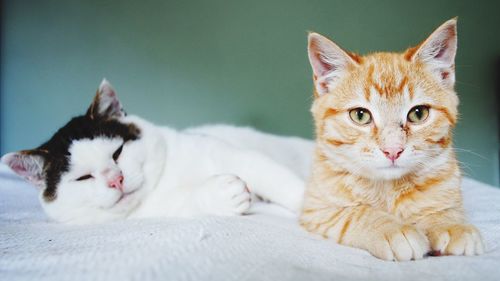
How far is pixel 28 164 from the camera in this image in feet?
4.11

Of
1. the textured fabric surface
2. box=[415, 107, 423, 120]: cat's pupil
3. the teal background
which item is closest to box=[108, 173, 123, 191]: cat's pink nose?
the textured fabric surface

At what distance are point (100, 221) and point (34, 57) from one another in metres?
2.07

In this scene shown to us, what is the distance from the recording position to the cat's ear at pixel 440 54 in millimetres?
1008

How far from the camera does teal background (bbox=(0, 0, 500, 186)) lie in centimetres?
271

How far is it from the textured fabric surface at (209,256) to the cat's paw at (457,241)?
3 cm

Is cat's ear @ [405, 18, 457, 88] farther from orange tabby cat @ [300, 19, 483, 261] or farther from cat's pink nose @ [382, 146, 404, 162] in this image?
cat's pink nose @ [382, 146, 404, 162]

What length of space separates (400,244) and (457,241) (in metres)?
0.13

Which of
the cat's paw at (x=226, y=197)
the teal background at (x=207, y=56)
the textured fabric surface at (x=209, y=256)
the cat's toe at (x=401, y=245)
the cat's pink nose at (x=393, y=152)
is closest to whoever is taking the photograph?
the textured fabric surface at (x=209, y=256)

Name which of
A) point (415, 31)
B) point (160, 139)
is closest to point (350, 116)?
point (160, 139)

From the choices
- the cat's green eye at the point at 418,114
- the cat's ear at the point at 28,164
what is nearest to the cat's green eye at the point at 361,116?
the cat's green eye at the point at 418,114

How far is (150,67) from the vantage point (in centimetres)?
285

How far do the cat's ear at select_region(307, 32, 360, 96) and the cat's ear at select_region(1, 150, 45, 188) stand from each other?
38.6 inches

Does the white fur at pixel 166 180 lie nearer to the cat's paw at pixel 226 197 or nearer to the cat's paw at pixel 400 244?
the cat's paw at pixel 226 197

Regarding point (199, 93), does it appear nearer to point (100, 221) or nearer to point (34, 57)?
point (34, 57)
